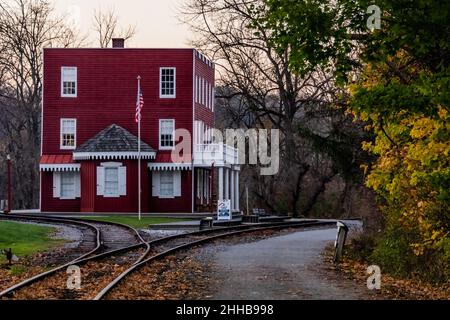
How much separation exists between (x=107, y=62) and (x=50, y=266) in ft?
111

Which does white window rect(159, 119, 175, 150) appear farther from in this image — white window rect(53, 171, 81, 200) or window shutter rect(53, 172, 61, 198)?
window shutter rect(53, 172, 61, 198)

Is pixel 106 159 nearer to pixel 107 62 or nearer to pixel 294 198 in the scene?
pixel 107 62

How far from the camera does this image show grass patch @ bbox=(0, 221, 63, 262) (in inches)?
1016

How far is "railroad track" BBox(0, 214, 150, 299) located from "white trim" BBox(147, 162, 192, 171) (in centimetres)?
860

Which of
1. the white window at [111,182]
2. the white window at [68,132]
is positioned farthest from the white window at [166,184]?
the white window at [68,132]

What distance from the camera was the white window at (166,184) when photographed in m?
52.6

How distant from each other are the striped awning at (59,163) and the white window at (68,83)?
11.8 ft

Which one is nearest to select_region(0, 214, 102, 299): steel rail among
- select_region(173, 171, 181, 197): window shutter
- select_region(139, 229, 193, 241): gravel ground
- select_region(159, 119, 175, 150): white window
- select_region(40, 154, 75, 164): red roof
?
select_region(139, 229, 193, 241): gravel ground

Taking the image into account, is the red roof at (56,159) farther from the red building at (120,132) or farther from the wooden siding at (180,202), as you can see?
the wooden siding at (180,202)

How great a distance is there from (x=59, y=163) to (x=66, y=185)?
57.2 inches
